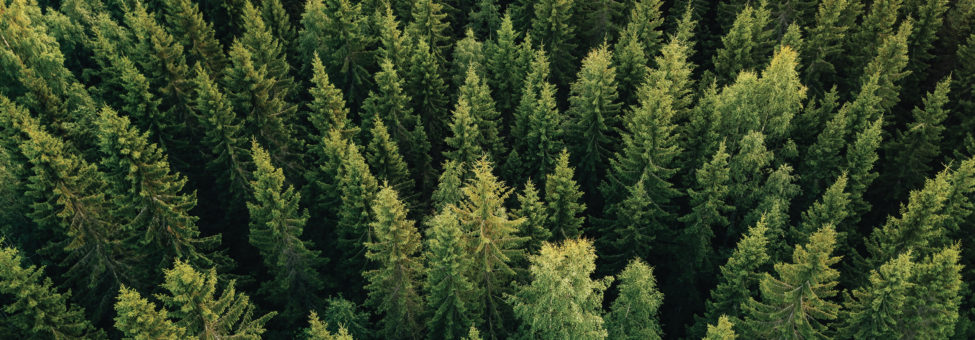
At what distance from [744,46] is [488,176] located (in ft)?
74.6

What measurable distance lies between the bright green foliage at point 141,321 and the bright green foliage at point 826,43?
39774 mm

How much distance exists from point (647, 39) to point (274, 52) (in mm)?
24278

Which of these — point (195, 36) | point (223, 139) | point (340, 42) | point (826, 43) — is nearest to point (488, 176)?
point (223, 139)

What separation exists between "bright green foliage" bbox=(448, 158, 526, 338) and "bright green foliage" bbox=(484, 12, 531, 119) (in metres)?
13.7

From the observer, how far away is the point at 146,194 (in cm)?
2842

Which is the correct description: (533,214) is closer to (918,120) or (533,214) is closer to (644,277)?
(644,277)

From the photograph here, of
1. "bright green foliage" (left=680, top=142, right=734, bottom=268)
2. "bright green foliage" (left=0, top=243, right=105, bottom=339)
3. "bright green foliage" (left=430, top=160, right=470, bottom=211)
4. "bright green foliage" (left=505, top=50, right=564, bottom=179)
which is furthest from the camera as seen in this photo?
"bright green foliage" (left=505, top=50, right=564, bottom=179)

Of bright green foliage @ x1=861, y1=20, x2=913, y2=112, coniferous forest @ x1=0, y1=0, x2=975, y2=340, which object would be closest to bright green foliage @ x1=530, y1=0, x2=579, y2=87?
coniferous forest @ x1=0, y1=0, x2=975, y2=340

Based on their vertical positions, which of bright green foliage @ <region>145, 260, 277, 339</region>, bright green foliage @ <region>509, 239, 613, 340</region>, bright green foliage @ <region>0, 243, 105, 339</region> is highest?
bright green foliage @ <region>509, 239, 613, 340</region>

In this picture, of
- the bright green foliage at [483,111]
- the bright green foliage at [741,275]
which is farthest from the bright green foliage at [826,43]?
the bright green foliage at [483,111]

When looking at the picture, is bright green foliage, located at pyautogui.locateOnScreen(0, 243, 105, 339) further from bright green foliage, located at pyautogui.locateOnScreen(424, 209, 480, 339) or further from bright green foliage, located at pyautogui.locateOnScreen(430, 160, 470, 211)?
bright green foliage, located at pyautogui.locateOnScreen(430, 160, 470, 211)

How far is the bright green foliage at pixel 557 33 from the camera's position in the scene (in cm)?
4141

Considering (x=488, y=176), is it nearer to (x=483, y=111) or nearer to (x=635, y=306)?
(x=635, y=306)

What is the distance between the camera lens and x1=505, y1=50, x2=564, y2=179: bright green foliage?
3475 centimetres
